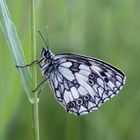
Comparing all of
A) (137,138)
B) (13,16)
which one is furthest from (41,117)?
(13,16)

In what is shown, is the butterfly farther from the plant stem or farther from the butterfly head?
the plant stem

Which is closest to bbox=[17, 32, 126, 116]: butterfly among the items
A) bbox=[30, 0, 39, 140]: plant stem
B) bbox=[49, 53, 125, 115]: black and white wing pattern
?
bbox=[49, 53, 125, 115]: black and white wing pattern

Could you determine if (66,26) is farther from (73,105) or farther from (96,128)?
(73,105)

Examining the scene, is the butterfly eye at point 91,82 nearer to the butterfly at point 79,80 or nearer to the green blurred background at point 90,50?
the butterfly at point 79,80

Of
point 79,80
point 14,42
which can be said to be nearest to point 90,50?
point 79,80

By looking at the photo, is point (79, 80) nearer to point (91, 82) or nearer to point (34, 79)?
point (91, 82)

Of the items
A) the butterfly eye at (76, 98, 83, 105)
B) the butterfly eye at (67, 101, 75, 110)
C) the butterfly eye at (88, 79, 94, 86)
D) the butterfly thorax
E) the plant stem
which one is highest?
the plant stem
